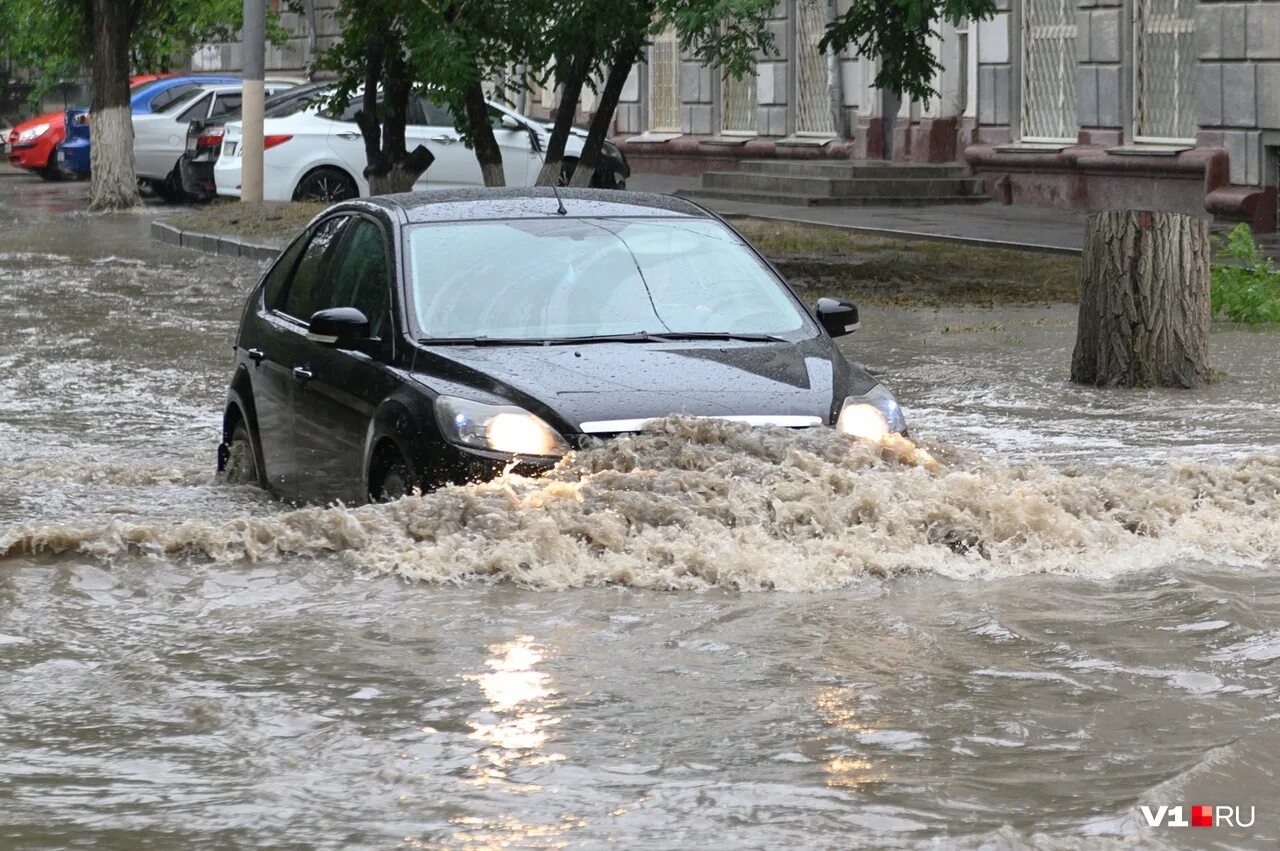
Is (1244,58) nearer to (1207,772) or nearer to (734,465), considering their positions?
(734,465)

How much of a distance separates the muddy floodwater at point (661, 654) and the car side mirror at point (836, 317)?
2.21 feet

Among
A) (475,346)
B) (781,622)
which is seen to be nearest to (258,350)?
(475,346)

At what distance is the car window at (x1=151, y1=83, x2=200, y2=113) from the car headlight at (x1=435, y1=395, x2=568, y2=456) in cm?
2610

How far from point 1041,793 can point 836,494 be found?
8.19 ft

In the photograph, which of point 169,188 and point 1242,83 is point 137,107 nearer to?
point 169,188

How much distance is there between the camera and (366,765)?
4.91 metres

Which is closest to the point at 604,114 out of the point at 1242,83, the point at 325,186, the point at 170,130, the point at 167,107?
the point at 1242,83

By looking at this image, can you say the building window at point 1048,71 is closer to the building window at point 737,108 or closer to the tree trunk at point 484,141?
the building window at point 737,108

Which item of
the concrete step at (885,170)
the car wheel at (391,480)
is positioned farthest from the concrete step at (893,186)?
the car wheel at (391,480)

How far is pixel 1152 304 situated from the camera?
12250mm

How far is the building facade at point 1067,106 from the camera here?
22672mm

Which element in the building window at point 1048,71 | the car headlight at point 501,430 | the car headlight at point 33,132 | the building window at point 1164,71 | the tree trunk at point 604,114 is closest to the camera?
the car headlight at point 501,430

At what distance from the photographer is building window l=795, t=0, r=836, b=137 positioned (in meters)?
31.7
